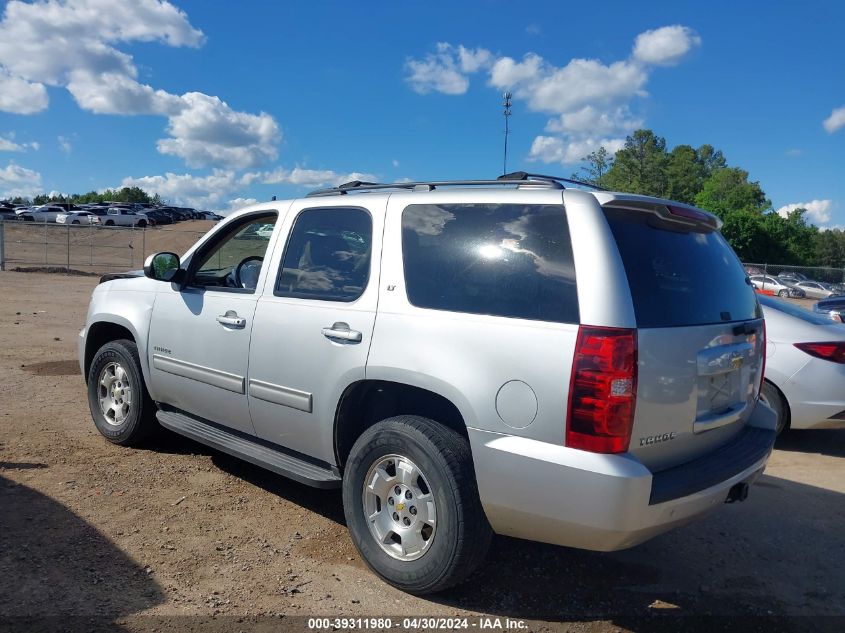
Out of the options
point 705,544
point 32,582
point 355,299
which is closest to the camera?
point 32,582

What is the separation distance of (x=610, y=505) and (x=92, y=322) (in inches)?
177

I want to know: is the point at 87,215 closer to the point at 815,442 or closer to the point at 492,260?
the point at 815,442

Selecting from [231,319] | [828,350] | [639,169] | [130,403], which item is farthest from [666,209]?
[639,169]

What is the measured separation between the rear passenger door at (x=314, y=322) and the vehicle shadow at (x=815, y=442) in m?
4.74

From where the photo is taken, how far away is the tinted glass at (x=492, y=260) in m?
3.09

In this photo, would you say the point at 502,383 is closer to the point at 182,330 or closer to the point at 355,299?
the point at 355,299

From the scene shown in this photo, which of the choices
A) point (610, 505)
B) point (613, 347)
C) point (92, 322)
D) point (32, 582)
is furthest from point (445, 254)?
point (92, 322)

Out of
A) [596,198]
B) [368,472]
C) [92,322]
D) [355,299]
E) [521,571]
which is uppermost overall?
[596,198]

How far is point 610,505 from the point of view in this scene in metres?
2.83

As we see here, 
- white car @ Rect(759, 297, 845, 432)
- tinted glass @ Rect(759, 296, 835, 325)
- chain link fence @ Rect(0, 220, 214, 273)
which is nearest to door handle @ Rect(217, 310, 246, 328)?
white car @ Rect(759, 297, 845, 432)

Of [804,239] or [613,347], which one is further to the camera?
[804,239]

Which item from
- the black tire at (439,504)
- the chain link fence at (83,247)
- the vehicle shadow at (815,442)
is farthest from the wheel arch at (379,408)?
the chain link fence at (83,247)

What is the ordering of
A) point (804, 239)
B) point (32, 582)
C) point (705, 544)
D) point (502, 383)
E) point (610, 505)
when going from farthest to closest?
point (804, 239) < point (705, 544) < point (32, 582) < point (502, 383) < point (610, 505)

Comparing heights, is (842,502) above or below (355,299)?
below
